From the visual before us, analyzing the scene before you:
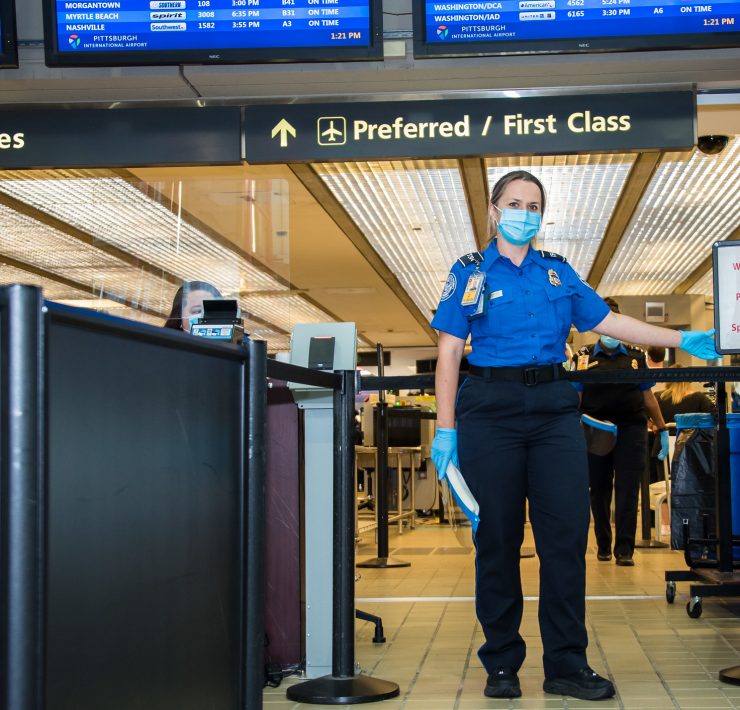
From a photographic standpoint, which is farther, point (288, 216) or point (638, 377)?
point (288, 216)

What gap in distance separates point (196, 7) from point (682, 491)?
324 centimetres

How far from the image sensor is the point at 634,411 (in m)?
6.87

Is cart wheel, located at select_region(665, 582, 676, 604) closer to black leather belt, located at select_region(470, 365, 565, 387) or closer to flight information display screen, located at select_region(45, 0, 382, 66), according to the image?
black leather belt, located at select_region(470, 365, 565, 387)

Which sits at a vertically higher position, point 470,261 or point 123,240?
point 123,240

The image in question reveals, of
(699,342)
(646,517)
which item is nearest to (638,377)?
(699,342)

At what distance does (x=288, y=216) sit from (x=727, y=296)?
5.64 m

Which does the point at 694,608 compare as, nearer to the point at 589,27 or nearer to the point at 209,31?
the point at 589,27

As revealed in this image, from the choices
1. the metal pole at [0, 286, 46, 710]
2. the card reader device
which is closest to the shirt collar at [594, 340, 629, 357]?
the card reader device

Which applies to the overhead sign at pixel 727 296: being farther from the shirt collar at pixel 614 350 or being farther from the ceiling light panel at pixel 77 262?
the shirt collar at pixel 614 350

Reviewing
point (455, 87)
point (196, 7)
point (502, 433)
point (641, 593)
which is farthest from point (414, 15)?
point (641, 593)

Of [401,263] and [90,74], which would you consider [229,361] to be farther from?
[401,263]

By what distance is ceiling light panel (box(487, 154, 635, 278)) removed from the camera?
303 inches

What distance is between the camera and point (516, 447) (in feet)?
10.6

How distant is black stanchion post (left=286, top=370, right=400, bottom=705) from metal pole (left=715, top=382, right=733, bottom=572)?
2.18m
